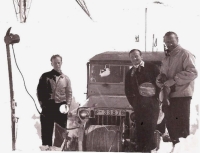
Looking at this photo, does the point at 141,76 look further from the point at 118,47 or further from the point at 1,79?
the point at 1,79

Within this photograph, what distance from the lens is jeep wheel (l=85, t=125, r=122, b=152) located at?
6.15ft

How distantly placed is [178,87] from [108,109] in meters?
0.44

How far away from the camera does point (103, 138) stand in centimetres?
188

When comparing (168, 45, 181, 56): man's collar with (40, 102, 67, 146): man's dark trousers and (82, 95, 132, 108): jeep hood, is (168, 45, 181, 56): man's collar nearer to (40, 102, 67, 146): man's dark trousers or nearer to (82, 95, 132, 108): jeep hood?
(82, 95, 132, 108): jeep hood

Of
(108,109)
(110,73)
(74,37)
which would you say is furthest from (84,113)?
(74,37)

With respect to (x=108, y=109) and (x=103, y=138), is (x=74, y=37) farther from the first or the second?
(x=103, y=138)

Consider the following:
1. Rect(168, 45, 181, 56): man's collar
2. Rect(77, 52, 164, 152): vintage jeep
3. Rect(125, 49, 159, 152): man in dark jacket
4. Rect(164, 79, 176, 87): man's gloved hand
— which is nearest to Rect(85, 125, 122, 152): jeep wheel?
Rect(77, 52, 164, 152): vintage jeep

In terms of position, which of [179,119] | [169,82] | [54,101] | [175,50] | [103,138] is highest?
[175,50]

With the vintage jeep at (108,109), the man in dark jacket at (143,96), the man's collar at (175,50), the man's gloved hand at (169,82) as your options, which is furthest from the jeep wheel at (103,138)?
the man's collar at (175,50)

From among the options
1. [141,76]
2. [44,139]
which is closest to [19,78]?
[44,139]

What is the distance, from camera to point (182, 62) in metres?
1.85

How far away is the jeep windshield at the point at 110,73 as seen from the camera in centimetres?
190

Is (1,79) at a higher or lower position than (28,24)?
lower

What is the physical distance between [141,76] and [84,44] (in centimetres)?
40
